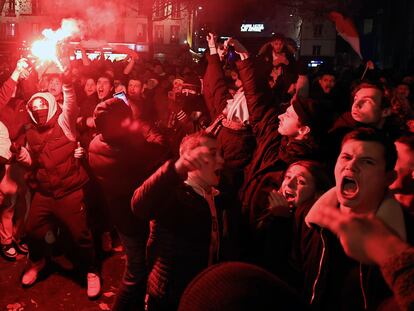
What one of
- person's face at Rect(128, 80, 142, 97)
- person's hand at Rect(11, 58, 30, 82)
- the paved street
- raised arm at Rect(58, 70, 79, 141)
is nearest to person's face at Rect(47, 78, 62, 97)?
person's hand at Rect(11, 58, 30, 82)

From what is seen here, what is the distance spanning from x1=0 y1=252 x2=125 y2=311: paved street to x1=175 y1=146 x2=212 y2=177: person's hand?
276 cm

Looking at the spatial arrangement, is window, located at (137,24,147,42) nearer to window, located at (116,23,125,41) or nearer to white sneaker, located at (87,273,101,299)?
window, located at (116,23,125,41)

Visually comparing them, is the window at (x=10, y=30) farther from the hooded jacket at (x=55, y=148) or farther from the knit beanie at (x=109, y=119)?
the knit beanie at (x=109, y=119)

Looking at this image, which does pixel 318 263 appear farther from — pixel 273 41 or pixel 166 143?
pixel 273 41

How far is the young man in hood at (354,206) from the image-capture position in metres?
2.41

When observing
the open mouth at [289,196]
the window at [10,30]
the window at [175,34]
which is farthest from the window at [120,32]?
the open mouth at [289,196]

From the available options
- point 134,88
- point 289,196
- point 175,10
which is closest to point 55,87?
point 134,88

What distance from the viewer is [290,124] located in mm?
3645

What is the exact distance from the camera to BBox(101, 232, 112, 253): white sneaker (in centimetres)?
613

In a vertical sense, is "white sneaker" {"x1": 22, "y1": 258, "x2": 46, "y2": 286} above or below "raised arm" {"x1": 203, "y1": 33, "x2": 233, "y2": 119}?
below

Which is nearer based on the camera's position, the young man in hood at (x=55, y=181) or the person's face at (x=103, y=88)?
the young man in hood at (x=55, y=181)

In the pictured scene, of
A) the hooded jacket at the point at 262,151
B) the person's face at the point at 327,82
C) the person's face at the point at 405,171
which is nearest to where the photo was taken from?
the person's face at the point at 405,171

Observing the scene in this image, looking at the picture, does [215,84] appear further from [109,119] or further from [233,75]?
[233,75]

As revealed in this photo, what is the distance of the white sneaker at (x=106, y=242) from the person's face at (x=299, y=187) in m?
3.63
